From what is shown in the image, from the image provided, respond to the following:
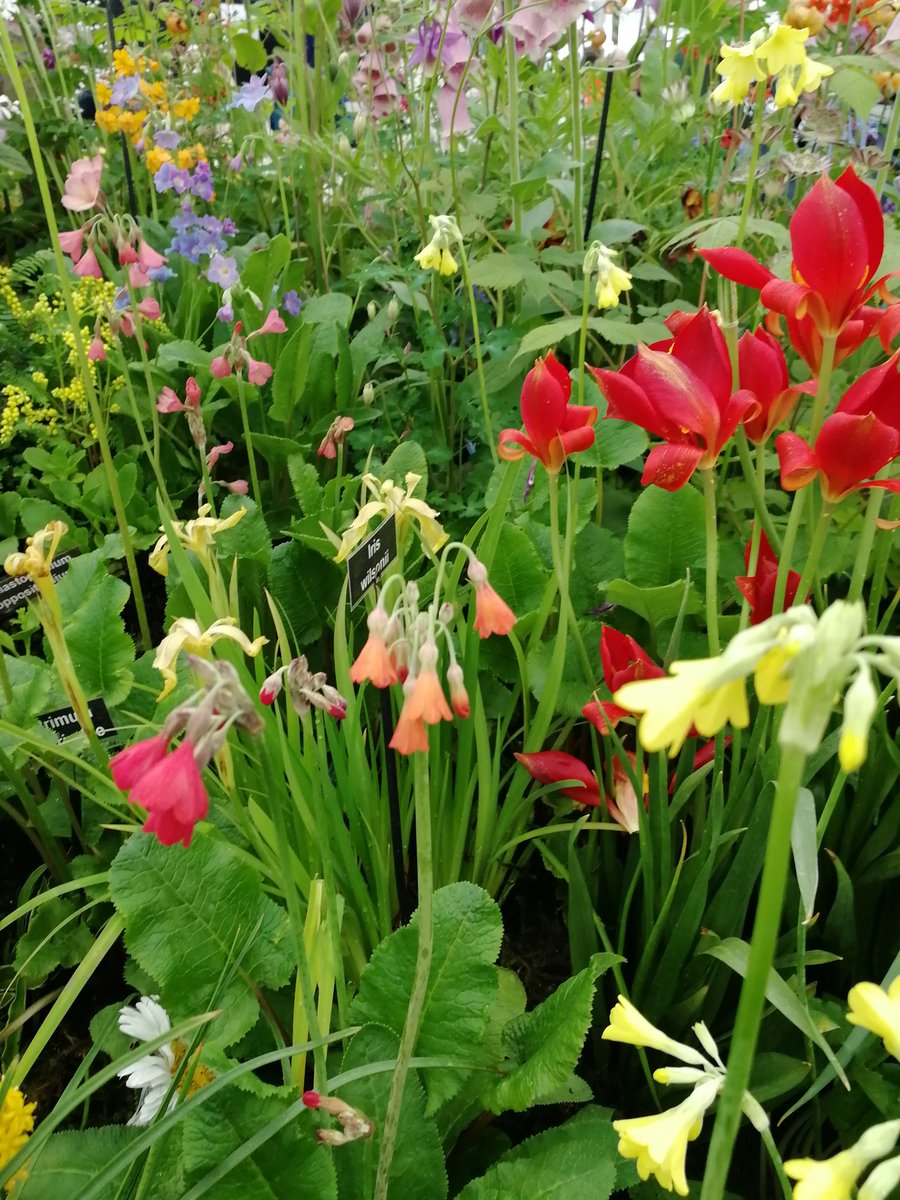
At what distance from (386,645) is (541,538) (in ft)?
2.37

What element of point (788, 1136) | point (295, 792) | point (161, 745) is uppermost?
point (161, 745)

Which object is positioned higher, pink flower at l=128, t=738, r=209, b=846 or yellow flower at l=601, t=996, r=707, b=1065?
pink flower at l=128, t=738, r=209, b=846

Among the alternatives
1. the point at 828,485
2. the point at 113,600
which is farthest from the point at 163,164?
the point at 828,485

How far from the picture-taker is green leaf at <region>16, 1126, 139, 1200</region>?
736 mm

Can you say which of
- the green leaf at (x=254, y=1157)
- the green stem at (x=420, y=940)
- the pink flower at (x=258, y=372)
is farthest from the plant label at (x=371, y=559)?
the pink flower at (x=258, y=372)

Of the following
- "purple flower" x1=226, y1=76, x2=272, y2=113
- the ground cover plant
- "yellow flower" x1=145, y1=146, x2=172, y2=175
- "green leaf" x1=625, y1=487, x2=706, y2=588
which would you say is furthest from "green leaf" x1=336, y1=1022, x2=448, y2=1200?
"purple flower" x1=226, y1=76, x2=272, y2=113

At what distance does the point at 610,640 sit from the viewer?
2.93ft

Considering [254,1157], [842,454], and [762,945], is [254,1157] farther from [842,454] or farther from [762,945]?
[842,454]

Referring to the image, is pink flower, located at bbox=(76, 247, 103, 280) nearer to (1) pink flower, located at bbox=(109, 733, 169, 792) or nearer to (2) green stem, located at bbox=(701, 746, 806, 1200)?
(1) pink flower, located at bbox=(109, 733, 169, 792)

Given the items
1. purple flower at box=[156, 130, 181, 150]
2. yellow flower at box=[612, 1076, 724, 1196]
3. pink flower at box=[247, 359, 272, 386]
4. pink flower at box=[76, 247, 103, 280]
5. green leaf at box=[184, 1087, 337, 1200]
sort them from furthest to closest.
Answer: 1. purple flower at box=[156, 130, 181, 150]
2. pink flower at box=[247, 359, 272, 386]
3. pink flower at box=[76, 247, 103, 280]
4. green leaf at box=[184, 1087, 337, 1200]
5. yellow flower at box=[612, 1076, 724, 1196]

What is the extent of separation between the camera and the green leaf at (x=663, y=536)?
109 centimetres

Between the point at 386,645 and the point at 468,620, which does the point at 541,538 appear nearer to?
the point at 468,620

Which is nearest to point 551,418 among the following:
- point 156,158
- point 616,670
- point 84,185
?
point 616,670

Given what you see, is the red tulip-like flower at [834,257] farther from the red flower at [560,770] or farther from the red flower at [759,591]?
the red flower at [560,770]
